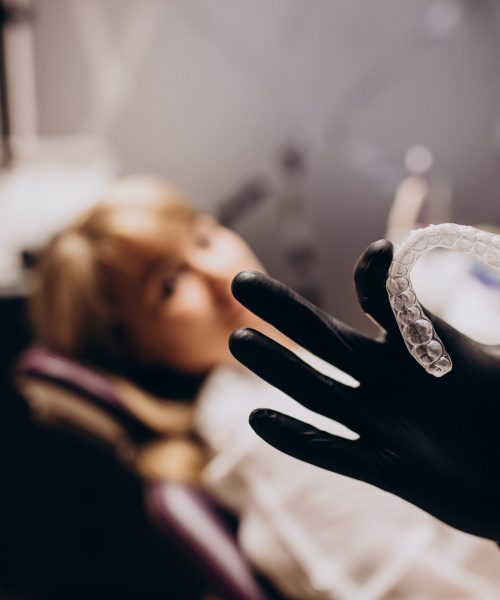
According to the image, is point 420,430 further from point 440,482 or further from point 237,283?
point 237,283

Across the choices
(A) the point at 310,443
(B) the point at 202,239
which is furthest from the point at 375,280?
(B) the point at 202,239

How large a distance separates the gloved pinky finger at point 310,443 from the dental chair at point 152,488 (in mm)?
442

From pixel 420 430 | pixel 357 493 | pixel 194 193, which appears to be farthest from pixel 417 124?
pixel 420 430

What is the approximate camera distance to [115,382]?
3.85ft

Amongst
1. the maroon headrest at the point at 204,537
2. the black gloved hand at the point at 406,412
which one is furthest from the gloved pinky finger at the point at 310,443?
the maroon headrest at the point at 204,537

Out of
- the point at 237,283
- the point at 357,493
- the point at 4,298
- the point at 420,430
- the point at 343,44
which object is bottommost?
the point at 357,493

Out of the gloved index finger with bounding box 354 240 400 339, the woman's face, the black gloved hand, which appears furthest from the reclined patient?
the gloved index finger with bounding box 354 240 400 339

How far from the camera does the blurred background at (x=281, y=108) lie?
6.16ft

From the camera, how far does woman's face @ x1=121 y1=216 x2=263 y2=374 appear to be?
1.07 m

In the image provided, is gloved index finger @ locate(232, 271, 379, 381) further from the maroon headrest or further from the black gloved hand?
the maroon headrest

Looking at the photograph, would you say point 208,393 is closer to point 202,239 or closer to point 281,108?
point 202,239

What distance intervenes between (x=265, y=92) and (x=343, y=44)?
0.96ft

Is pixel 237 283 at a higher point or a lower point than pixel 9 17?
lower

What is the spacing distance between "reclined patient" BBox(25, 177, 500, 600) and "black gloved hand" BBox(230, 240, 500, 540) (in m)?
0.28
